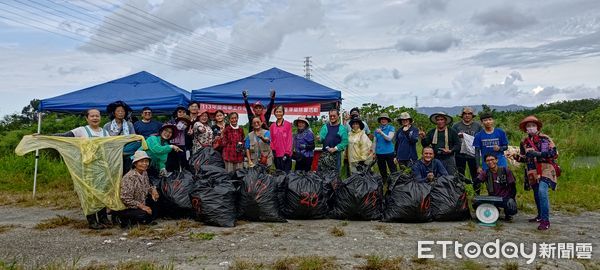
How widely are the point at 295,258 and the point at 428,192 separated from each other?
2068mm

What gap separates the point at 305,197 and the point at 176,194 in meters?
1.50

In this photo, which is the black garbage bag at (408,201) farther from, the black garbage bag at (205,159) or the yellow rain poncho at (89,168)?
the yellow rain poncho at (89,168)

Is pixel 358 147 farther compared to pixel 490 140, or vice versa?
pixel 358 147

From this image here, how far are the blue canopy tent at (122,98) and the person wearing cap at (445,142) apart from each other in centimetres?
401

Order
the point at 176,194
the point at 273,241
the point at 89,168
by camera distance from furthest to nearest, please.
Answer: the point at 176,194 < the point at 89,168 < the point at 273,241

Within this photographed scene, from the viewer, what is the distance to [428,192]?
5.31 m

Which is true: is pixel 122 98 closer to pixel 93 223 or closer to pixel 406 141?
pixel 93 223

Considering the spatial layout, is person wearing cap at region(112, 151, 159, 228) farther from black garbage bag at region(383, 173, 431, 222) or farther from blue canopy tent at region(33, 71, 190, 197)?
black garbage bag at region(383, 173, 431, 222)

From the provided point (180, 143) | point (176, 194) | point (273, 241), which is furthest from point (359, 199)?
point (180, 143)

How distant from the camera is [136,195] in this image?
17.0 ft

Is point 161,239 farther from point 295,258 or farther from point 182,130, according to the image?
point 182,130

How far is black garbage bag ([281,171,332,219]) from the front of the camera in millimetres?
5500
